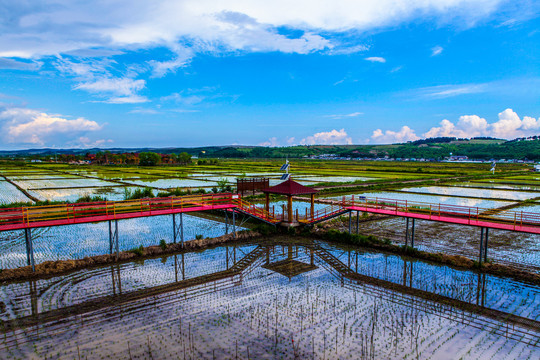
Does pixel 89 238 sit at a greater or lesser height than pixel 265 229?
lesser

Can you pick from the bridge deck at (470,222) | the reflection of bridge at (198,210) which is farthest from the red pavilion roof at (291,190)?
the bridge deck at (470,222)

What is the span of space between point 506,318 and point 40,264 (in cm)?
1792

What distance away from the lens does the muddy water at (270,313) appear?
368 inches

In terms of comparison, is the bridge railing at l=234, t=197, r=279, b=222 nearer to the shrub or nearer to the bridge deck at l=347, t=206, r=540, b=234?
the shrub

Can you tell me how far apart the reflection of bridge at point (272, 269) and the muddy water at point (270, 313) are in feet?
0.14

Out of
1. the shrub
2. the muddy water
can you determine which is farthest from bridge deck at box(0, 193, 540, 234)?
the muddy water

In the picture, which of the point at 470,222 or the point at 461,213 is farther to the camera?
the point at 461,213

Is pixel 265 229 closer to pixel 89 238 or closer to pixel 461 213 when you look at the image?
pixel 89 238

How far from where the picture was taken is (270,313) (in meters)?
11.3

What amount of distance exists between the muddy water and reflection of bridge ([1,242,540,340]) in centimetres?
4

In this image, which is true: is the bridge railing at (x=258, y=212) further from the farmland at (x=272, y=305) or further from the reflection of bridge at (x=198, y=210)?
the farmland at (x=272, y=305)

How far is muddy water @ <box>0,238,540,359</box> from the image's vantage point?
9336mm

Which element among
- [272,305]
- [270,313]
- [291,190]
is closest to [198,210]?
[291,190]

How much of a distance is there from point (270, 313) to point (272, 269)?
14.4ft
